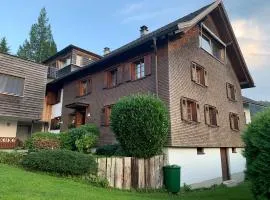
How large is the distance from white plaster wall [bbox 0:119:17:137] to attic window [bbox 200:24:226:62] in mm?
17162

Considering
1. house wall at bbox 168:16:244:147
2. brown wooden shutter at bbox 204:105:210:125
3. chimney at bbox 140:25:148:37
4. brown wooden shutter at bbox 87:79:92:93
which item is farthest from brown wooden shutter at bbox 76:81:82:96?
brown wooden shutter at bbox 204:105:210:125

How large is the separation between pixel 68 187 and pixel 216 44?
57.9ft

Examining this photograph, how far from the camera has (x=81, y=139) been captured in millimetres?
17094

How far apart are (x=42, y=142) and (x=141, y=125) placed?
22.4 ft

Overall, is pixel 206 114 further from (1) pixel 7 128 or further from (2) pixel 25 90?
(1) pixel 7 128

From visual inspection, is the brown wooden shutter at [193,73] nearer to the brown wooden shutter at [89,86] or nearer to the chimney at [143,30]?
the brown wooden shutter at [89,86]

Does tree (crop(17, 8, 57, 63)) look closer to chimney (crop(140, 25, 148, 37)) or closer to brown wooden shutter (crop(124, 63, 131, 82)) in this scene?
chimney (crop(140, 25, 148, 37))

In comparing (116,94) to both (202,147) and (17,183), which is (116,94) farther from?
(17,183)

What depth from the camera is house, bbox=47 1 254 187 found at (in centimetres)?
1538

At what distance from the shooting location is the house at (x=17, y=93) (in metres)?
20.6

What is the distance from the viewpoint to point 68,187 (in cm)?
884

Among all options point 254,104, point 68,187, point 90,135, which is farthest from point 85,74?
point 254,104

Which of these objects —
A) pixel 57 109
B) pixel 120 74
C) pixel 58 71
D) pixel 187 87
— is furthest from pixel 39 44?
pixel 187 87

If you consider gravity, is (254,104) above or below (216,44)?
below
